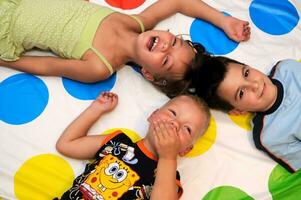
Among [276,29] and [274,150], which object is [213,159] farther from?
[276,29]

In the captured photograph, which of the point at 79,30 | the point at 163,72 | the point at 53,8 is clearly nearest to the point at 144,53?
the point at 163,72

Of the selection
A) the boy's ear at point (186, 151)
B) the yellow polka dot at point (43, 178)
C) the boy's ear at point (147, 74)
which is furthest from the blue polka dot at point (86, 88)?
the boy's ear at point (186, 151)

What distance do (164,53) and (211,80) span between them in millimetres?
162

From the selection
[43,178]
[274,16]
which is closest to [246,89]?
[274,16]

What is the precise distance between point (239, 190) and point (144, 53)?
0.49 metres

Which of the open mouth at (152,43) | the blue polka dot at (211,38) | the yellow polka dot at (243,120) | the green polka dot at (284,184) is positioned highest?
the open mouth at (152,43)

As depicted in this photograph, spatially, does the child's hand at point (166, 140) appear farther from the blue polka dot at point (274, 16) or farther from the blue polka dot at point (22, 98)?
the blue polka dot at point (274, 16)

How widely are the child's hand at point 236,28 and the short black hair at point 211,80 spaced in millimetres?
151

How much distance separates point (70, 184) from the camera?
3.56ft

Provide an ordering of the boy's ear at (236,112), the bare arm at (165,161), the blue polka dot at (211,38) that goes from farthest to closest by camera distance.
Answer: the blue polka dot at (211,38)
the boy's ear at (236,112)
the bare arm at (165,161)

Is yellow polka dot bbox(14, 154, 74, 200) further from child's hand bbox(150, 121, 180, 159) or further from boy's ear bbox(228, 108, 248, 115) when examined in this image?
boy's ear bbox(228, 108, 248, 115)

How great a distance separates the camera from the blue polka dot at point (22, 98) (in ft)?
3.78

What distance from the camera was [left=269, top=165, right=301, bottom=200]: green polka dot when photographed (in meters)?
1.08

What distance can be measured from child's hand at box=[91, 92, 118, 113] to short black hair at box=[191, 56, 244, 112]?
0.25 m
